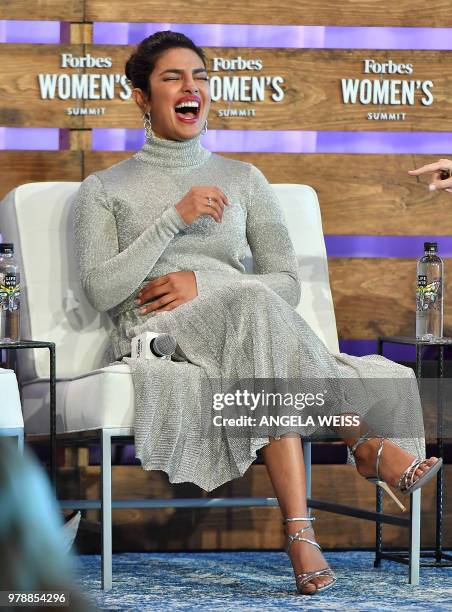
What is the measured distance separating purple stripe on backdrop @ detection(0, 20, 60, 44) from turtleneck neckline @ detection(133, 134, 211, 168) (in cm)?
61

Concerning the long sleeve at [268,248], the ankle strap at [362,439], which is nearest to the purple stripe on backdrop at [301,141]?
the long sleeve at [268,248]

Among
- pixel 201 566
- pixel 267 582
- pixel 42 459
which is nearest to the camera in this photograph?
pixel 267 582

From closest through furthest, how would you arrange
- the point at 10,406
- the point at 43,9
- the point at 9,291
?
the point at 10,406 → the point at 9,291 → the point at 43,9

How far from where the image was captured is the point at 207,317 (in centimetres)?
220

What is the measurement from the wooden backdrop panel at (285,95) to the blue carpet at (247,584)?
134 centimetres

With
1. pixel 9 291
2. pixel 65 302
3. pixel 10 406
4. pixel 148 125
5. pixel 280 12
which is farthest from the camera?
pixel 280 12

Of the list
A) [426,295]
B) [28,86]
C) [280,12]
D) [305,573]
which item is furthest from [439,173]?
[28,86]

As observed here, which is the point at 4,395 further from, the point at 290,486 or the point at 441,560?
the point at 441,560

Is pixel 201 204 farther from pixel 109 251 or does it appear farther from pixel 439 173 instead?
pixel 439 173

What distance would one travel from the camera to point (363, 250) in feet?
10.2

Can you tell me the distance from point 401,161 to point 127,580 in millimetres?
1606

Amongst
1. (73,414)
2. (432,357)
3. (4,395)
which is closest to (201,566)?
(73,414)

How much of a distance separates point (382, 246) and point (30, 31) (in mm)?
1310

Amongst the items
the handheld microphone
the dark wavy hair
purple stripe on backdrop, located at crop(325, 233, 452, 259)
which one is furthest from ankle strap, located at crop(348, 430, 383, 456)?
the dark wavy hair
